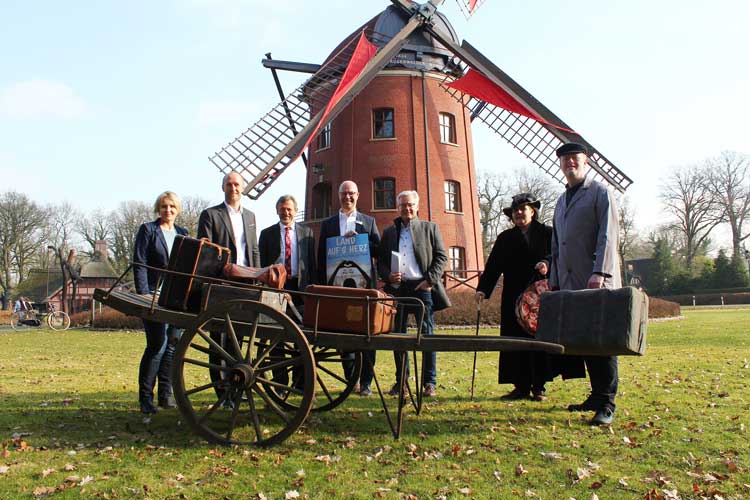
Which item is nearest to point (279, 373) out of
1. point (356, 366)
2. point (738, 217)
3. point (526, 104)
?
point (356, 366)

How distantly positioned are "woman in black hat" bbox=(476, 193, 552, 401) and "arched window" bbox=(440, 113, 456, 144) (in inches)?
693

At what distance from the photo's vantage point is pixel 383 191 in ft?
76.5

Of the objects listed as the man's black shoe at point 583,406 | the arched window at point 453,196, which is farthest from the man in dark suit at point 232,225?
the arched window at point 453,196

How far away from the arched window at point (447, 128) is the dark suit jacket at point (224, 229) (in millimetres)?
18470

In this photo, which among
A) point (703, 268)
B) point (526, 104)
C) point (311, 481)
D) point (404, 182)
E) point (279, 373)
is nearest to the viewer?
point (311, 481)

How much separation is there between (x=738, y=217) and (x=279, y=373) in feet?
199

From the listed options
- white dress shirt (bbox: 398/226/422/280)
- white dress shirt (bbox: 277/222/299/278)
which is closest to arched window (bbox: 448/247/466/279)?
white dress shirt (bbox: 398/226/422/280)

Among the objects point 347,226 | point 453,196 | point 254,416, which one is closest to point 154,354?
point 254,416

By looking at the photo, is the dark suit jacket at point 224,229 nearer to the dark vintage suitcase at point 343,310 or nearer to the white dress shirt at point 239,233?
the white dress shirt at point 239,233

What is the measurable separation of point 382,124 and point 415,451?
65.3 feet

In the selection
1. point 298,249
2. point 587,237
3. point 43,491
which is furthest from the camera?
point 298,249

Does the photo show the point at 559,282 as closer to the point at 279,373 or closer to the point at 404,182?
the point at 279,373

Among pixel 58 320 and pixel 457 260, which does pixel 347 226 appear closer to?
pixel 457 260

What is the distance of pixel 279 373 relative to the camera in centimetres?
591
